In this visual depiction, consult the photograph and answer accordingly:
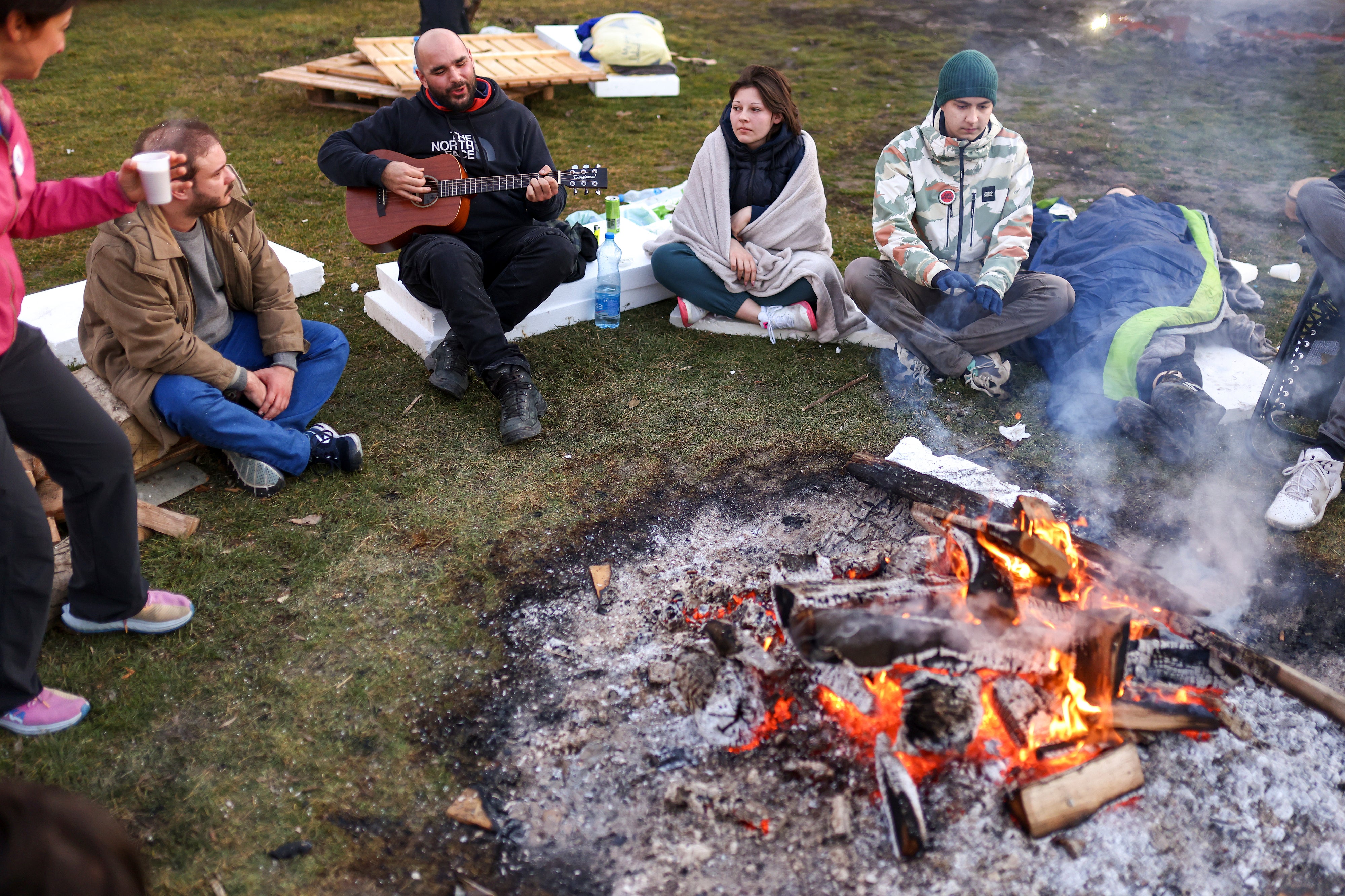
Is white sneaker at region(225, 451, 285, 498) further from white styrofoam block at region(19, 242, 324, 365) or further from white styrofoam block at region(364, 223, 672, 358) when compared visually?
white styrofoam block at region(364, 223, 672, 358)

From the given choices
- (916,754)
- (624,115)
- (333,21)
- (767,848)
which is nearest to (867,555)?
(916,754)

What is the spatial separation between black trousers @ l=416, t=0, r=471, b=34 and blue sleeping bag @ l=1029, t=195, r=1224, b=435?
6.73 metres

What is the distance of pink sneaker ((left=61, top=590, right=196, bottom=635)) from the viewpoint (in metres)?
3.08

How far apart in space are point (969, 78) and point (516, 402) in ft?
9.37

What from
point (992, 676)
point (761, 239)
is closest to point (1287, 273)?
point (761, 239)

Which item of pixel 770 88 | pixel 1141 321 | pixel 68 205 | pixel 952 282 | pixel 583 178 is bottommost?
pixel 1141 321

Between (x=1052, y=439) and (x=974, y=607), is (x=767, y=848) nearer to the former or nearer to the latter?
(x=974, y=607)

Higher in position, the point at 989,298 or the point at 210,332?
the point at 210,332

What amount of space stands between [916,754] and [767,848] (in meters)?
0.53

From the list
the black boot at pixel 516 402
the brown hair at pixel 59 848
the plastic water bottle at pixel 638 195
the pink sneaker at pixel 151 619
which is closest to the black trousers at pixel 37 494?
the pink sneaker at pixel 151 619

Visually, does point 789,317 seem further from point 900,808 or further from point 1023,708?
point 900,808

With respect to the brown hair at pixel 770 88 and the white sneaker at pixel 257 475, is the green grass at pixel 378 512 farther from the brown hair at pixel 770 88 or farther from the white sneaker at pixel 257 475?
the brown hair at pixel 770 88

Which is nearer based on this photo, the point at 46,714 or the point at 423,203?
the point at 46,714

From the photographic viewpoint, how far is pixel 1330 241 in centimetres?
407
